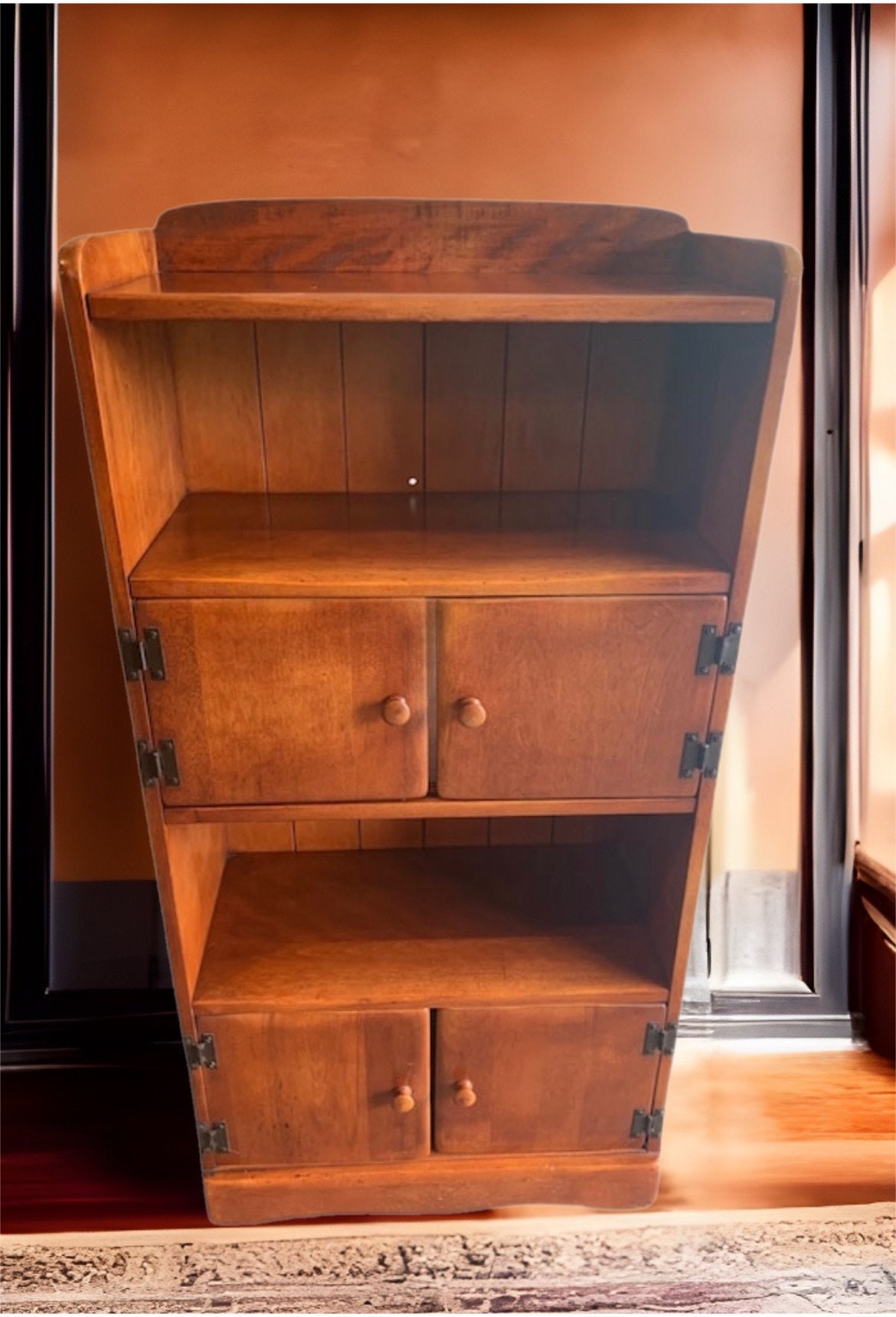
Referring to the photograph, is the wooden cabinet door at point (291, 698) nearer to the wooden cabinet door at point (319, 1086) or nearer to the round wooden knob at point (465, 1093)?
the wooden cabinet door at point (319, 1086)

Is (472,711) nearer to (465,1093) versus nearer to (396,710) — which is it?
(396,710)

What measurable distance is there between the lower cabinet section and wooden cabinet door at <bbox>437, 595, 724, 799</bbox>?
1.19 feet

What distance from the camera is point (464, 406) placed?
175 cm

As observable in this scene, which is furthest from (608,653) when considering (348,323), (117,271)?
(117,271)

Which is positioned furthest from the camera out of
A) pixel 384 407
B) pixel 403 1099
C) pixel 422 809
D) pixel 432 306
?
pixel 384 407

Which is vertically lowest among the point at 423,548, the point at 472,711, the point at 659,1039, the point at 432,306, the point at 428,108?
the point at 659,1039

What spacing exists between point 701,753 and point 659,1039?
0.45 m

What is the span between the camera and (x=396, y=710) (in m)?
1.44

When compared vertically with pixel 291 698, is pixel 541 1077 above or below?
below

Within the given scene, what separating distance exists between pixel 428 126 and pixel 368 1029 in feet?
4.55

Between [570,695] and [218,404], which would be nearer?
[570,695]

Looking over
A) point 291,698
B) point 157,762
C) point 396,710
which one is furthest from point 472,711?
point 157,762

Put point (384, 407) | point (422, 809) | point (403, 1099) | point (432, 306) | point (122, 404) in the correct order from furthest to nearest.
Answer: point (384, 407), point (403, 1099), point (422, 809), point (122, 404), point (432, 306)

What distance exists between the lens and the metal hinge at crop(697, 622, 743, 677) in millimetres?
1464
